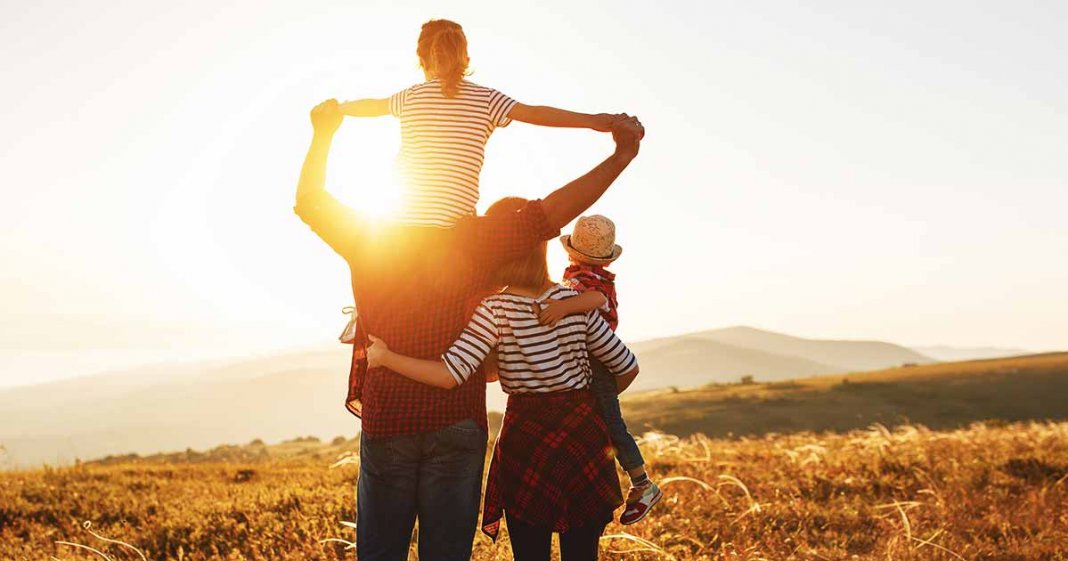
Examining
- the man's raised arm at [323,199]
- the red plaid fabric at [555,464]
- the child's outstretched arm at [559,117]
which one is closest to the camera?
the child's outstretched arm at [559,117]

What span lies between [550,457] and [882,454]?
25.7 ft

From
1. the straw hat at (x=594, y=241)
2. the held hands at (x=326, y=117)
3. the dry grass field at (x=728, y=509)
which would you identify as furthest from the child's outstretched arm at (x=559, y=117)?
the dry grass field at (x=728, y=509)

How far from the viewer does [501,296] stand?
401 cm

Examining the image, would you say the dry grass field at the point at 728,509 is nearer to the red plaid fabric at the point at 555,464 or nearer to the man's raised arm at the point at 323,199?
the red plaid fabric at the point at 555,464

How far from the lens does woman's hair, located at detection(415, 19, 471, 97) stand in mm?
3674

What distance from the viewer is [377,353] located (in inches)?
139

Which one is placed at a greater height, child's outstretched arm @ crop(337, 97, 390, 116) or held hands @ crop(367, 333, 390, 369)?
child's outstretched arm @ crop(337, 97, 390, 116)

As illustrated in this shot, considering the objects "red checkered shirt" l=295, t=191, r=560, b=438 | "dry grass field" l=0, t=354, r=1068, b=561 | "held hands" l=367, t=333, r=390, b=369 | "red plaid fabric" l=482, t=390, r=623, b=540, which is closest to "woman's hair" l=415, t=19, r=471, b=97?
"red checkered shirt" l=295, t=191, r=560, b=438

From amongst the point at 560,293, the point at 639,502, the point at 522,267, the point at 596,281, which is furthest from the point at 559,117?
the point at 639,502

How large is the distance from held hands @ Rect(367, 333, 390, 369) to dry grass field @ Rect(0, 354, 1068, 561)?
2.68 metres

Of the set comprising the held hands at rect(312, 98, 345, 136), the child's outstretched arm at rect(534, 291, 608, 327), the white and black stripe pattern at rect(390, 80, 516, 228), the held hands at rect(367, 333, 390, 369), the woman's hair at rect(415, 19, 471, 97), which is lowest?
the held hands at rect(367, 333, 390, 369)

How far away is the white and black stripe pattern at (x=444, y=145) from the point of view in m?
3.62

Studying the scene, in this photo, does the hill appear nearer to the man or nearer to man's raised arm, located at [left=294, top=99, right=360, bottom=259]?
the man

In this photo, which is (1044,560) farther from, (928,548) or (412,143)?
(412,143)
